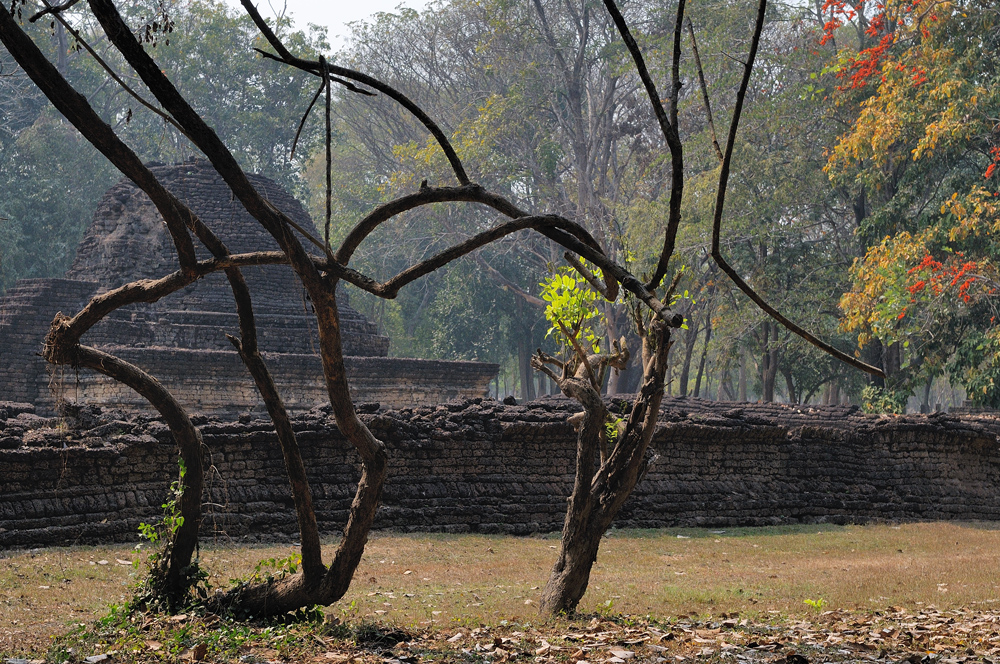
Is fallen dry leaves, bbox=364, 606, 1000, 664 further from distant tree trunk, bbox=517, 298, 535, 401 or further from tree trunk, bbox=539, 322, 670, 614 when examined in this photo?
distant tree trunk, bbox=517, 298, 535, 401

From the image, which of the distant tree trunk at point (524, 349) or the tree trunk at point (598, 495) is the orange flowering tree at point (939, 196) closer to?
the tree trunk at point (598, 495)

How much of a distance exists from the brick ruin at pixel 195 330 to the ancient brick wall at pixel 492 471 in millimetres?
7090

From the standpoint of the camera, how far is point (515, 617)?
22.2 ft

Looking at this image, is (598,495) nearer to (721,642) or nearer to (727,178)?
(721,642)

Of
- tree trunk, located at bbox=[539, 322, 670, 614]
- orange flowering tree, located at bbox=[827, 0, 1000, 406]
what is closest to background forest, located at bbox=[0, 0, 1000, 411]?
orange flowering tree, located at bbox=[827, 0, 1000, 406]

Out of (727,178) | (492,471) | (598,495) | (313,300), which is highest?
(727,178)

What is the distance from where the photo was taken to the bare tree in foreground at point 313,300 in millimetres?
3951

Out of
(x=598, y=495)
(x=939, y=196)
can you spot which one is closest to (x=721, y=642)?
(x=598, y=495)

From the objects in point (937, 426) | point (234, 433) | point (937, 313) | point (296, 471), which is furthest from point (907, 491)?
point (296, 471)

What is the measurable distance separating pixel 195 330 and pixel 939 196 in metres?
15.6

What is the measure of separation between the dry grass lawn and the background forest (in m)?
7.74

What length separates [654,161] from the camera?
2792 cm

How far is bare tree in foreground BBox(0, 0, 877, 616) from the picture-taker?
13.0ft

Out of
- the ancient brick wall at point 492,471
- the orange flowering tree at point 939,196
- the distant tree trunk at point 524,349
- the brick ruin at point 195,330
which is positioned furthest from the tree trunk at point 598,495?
the distant tree trunk at point 524,349
